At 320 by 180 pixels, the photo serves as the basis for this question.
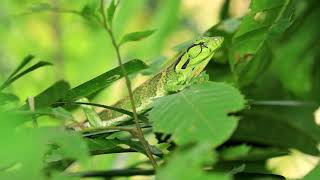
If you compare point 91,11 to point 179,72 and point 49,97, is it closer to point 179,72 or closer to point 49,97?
point 49,97

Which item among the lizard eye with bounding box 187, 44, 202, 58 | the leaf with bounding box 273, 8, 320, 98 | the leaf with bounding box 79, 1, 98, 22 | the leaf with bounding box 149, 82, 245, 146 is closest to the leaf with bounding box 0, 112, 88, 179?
the leaf with bounding box 149, 82, 245, 146

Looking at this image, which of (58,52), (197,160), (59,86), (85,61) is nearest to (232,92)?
(197,160)

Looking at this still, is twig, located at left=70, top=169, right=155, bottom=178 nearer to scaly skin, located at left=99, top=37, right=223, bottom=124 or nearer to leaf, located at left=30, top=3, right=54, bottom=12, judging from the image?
scaly skin, located at left=99, top=37, right=223, bottom=124

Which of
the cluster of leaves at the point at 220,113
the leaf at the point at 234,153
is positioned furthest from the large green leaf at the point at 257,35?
the leaf at the point at 234,153

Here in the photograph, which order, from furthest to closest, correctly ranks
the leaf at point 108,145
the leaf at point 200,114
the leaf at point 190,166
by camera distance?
1. the leaf at point 108,145
2. the leaf at point 200,114
3. the leaf at point 190,166

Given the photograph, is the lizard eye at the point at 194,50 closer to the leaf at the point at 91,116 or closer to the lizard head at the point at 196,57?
the lizard head at the point at 196,57

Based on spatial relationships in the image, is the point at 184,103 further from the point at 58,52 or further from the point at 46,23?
the point at 46,23

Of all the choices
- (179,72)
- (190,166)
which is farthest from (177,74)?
(190,166)
